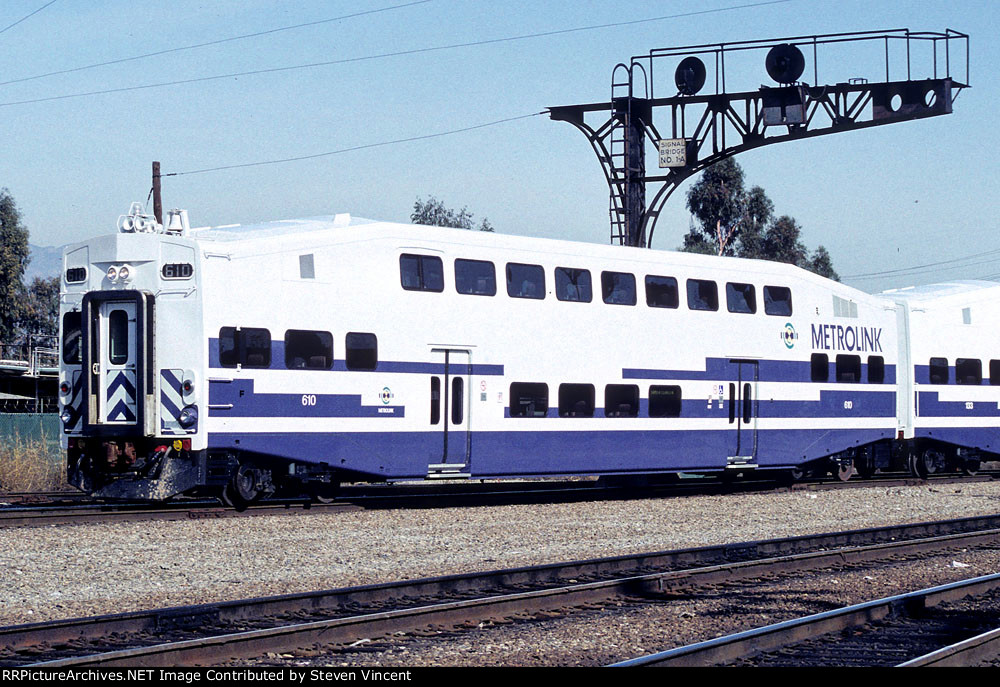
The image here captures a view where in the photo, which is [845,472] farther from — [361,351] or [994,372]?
[361,351]

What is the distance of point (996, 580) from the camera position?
12.0 m

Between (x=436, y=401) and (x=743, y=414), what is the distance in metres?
6.76

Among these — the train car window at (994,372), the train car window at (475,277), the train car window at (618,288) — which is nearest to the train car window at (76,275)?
the train car window at (475,277)

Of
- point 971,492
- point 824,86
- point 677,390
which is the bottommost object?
point 971,492

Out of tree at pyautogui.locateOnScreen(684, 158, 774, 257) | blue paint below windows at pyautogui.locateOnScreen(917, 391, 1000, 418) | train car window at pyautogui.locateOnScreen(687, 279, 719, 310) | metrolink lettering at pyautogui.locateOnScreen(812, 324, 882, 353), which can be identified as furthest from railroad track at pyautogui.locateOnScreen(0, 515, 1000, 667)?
tree at pyautogui.locateOnScreen(684, 158, 774, 257)

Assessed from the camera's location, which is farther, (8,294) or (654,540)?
(8,294)

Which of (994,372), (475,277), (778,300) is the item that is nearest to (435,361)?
(475,277)

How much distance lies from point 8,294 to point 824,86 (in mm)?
51462

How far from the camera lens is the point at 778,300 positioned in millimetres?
23141

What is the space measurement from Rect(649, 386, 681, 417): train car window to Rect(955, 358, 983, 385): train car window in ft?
28.5

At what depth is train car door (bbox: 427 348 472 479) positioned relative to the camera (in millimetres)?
18578

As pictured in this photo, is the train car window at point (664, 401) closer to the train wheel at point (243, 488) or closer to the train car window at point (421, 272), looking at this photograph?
the train car window at point (421, 272)
